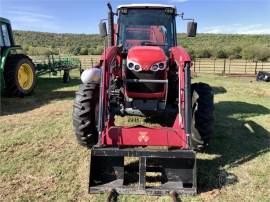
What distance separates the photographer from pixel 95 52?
36.2 meters

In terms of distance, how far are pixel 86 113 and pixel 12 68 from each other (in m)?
5.20

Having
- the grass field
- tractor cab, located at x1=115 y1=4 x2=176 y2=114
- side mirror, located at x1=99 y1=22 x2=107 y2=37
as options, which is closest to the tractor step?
the grass field

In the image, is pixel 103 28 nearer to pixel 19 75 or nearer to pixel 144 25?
pixel 144 25

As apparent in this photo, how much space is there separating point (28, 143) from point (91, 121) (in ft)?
4.59

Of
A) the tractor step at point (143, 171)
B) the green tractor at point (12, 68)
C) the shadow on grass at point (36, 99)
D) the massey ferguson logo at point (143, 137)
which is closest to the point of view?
the tractor step at point (143, 171)

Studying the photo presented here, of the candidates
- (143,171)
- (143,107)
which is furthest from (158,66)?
(143,171)

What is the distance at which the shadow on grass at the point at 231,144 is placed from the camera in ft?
14.3

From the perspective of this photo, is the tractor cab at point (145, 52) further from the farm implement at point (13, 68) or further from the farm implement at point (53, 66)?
the farm implement at point (53, 66)

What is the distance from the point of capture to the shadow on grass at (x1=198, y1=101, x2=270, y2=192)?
4.34m

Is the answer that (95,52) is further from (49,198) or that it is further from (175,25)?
A: (49,198)

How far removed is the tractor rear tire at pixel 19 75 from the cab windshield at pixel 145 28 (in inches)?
173

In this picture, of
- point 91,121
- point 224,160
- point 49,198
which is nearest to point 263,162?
point 224,160

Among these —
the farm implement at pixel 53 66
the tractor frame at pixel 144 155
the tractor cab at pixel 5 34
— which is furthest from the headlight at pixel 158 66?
the farm implement at pixel 53 66

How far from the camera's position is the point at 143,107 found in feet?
17.1
